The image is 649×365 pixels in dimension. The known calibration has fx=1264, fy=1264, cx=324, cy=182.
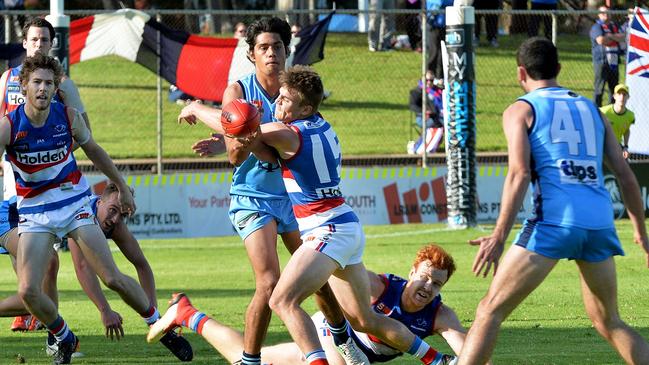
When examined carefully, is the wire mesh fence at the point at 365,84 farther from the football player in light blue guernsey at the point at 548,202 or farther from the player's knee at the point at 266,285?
the football player in light blue guernsey at the point at 548,202

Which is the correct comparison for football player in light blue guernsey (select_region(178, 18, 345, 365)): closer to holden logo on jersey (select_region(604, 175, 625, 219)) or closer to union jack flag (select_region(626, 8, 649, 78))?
holden logo on jersey (select_region(604, 175, 625, 219))

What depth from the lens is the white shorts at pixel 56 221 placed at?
872 centimetres

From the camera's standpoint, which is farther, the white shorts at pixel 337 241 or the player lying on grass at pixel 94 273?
the player lying on grass at pixel 94 273

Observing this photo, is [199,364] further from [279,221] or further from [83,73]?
[83,73]

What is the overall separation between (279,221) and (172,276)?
647 centimetres

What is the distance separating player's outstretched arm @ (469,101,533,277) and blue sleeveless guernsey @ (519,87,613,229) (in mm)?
91

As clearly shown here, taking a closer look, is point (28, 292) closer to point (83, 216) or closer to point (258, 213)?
point (83, 216)

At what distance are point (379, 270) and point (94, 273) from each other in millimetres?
5480

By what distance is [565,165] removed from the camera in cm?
711

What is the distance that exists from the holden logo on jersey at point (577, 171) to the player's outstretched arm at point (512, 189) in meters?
0.24

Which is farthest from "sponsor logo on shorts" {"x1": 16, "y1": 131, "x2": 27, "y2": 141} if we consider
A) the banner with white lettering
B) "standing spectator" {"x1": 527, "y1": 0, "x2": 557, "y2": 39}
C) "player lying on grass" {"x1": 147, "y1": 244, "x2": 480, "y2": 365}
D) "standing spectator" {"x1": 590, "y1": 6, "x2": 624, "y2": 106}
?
"standing spectator" {"x1": 590, "y1": 6, "x2": 624, "y2": 106}

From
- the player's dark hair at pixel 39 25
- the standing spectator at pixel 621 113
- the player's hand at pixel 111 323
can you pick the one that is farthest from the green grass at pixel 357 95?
the player's hand at pixel 111 323

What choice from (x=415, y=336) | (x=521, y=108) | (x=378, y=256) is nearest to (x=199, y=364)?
(x=415, y=336)

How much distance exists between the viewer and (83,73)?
97.7 feet
